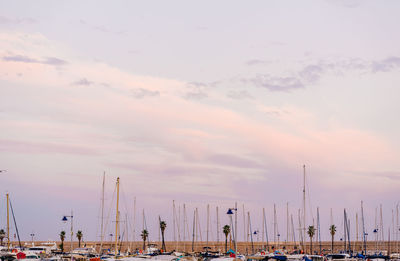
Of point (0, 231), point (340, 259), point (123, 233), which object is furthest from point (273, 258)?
point (0, 231)

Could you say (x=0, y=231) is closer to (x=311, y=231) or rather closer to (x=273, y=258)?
(x=311, y=231)

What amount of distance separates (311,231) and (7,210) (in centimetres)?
8945

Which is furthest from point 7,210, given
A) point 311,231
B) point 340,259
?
point 311,231

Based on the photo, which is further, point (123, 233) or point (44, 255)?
point (123, 233)

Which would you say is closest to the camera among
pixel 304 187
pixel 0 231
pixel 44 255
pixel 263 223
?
pixel 44 255

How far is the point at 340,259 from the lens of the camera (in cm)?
7312

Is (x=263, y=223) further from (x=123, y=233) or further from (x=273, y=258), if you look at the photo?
(x=273, y=258)

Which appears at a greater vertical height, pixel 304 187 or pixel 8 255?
pixel 304 187

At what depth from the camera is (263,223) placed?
13400 centimetres

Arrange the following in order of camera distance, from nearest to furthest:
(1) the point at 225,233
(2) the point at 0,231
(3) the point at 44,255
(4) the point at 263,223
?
(3) the point at 44,255, (4) the point at 263,223, (1) the point at 225,233, (2) the point at 0,231

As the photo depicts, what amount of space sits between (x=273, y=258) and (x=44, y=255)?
31507 mm

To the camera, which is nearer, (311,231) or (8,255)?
(8,255)

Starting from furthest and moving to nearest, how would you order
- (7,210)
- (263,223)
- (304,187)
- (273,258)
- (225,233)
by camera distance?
(225,233)
(263,223)
(7,210)
(304,187)
(273,258)

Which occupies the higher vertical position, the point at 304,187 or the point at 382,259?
the point at 304,187
